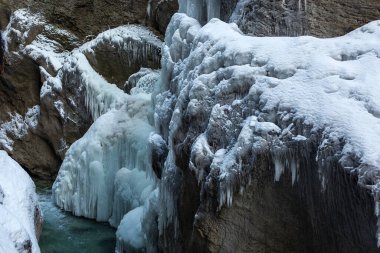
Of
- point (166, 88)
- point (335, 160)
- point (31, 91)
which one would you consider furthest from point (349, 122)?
point (31, 91)

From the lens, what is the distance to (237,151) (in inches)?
199

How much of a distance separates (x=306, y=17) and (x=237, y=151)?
274cm

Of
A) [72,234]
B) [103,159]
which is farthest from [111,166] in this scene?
[72,234]

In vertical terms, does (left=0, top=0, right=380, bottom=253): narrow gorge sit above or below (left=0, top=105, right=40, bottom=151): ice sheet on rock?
above

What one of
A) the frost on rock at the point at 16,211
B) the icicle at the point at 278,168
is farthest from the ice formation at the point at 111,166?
the icicle at the point at 278,168

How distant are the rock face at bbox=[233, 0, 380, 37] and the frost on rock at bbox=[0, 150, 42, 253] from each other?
12.3ft

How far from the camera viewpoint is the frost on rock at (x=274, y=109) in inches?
173

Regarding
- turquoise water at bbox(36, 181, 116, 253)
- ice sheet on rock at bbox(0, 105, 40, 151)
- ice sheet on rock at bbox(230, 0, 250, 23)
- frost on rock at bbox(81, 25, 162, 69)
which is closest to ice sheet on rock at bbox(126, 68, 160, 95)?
frost on rock at bbox(81, 25, 162, 69)

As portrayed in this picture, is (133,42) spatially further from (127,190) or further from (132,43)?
(127,190)

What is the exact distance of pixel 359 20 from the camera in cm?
680

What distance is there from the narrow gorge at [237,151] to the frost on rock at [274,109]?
0.5 inches

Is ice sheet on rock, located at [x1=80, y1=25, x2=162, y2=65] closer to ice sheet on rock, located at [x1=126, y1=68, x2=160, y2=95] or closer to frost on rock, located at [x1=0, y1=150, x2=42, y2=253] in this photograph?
ice sheet on rock, located at [x1=126, y1=68, x2=160, y2=95]

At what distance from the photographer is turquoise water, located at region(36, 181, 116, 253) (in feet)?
30.1

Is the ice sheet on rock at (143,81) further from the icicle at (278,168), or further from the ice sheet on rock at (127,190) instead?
the icicle at (278,168)
